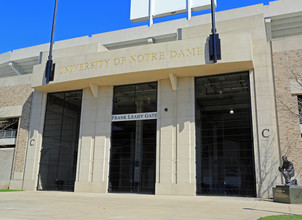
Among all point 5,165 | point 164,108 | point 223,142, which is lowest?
point 5,165

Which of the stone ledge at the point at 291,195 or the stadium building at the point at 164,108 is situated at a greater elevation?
the stadium building at the point at 164,108

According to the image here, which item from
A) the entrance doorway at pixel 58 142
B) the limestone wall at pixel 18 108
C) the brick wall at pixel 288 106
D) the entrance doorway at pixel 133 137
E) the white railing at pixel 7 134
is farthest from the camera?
the white railing at pixel 7 134

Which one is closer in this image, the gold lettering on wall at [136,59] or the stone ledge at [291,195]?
the stone ledge at [291,195]

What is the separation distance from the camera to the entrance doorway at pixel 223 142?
21.5 meters

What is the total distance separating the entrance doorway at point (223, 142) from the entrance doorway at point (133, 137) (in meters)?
4.18

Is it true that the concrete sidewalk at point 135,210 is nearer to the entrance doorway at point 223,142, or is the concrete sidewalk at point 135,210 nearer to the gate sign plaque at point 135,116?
the entrance doorway at point 223,142

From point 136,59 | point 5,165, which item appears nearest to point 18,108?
point 5,165

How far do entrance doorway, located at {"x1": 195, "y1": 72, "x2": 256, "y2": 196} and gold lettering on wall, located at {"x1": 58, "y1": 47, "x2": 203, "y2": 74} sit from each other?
254cm

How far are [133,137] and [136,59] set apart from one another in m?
8.46

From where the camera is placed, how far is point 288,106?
18.6 metres

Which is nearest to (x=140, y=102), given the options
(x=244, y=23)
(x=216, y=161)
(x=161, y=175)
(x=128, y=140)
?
(x=128, y=140)

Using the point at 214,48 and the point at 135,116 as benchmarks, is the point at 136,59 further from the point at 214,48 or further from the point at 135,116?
the point at 214,48

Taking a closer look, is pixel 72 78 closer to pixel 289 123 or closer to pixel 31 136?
pixel 31 136

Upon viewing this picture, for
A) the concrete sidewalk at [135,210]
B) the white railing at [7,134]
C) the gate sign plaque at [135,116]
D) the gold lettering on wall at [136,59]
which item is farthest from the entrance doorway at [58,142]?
the concrete sidewalk at [135,210]
